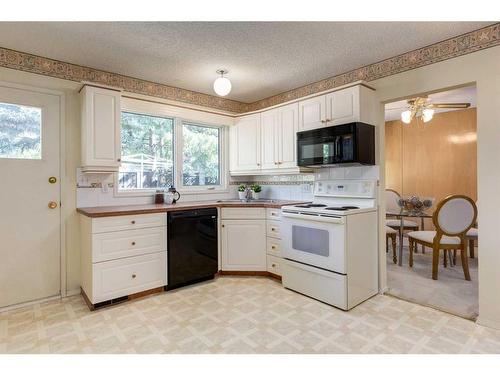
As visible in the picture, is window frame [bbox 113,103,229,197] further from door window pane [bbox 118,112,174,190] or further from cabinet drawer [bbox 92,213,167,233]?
cabinet drawer [bbox 92,213,167,233]

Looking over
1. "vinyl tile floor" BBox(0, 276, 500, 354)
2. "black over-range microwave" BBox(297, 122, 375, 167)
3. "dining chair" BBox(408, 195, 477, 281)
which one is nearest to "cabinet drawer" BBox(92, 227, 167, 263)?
"vinyl tile floor" BBox(0, 276, 500, 354)

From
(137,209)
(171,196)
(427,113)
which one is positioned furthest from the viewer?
(427,113)

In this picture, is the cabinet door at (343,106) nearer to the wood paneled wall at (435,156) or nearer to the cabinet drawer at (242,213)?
the cabinet drawer at (242,213)

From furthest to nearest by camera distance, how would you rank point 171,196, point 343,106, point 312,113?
point 171,196 < point 312,113 < point 343,106

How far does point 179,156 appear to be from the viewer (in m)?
3.63

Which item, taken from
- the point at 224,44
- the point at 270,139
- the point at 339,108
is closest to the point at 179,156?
the point at 270,139

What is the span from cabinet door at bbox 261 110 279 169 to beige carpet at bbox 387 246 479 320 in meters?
1.91

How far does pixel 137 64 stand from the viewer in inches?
111

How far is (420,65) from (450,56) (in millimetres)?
228

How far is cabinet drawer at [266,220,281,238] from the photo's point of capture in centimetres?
319

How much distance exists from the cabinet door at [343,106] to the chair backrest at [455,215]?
5.02ft

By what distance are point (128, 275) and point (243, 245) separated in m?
1.26

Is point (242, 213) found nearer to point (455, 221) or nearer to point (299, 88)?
point (299, 88)

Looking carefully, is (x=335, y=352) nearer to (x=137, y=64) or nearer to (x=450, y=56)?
(x=450, y=56)
